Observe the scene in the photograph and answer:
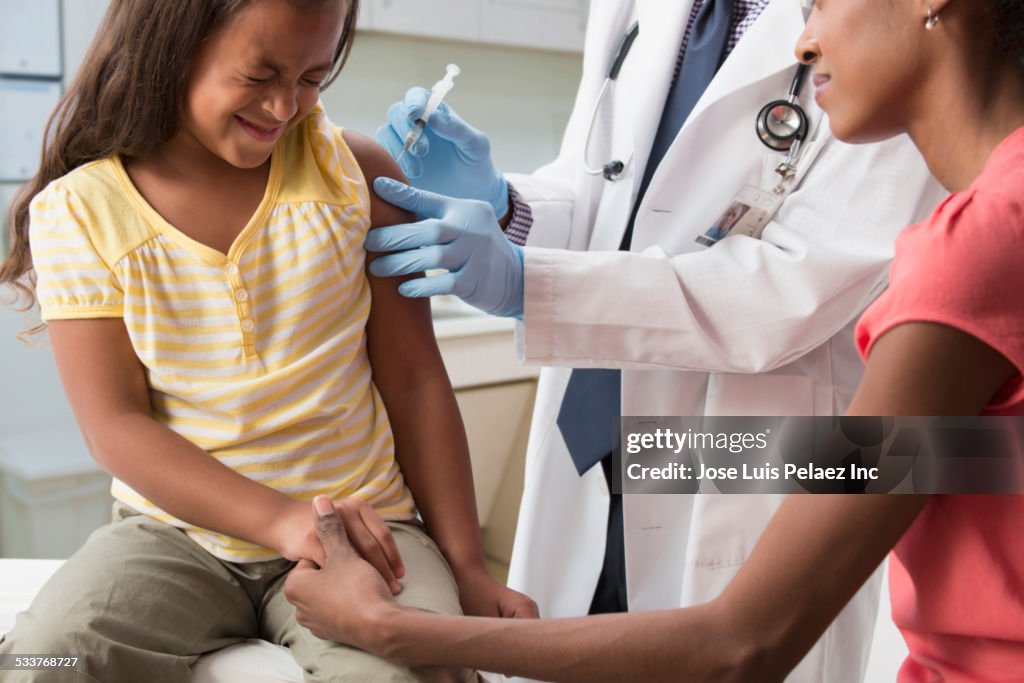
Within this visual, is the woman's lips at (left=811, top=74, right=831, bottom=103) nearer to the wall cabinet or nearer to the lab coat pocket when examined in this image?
the lab coat pocket

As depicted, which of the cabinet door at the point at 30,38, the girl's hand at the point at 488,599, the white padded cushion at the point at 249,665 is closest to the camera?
the white padded cushion at the point at 249,665

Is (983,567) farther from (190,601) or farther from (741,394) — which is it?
(190,601)

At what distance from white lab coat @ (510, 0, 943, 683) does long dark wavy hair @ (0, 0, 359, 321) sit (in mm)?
523

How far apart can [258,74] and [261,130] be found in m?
0.08

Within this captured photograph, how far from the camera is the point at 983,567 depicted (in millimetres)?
899

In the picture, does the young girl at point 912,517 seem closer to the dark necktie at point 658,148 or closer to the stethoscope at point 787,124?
the stethoscope at point 787,124

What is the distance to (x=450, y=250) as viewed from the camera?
4.31 ft

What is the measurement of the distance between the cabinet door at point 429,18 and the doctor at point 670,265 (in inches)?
64.3

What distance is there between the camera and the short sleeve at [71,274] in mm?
1107

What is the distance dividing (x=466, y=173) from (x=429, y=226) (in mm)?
391

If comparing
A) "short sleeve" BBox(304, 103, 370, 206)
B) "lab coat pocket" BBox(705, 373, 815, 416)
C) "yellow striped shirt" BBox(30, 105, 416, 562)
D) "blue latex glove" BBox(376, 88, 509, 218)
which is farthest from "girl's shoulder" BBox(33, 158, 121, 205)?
"lab coat pocket" BBox(705, 373, 815, 416)

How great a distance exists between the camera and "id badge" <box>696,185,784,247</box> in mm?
1503

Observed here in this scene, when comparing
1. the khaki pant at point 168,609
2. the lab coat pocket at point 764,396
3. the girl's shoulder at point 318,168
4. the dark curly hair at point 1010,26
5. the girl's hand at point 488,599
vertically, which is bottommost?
the girl's hand at point 488,599

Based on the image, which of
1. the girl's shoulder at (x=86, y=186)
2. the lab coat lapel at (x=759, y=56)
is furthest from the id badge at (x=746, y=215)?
the girl's shoulder at (x=86, y=186)
